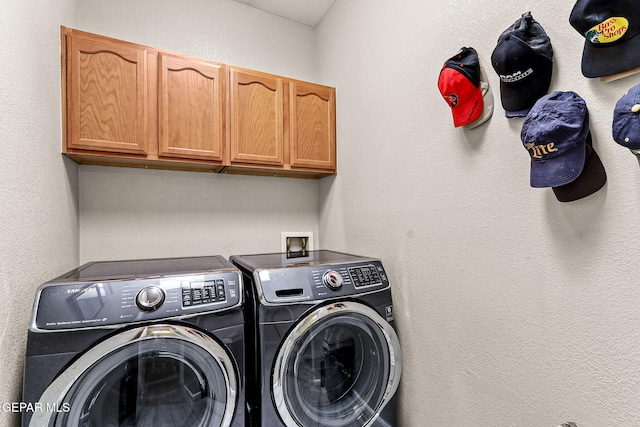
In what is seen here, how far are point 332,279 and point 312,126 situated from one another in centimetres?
112

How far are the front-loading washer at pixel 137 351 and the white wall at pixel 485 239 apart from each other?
868mm

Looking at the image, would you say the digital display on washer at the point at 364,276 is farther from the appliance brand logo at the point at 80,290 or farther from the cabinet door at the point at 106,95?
the cabinet door at the point at 106,95

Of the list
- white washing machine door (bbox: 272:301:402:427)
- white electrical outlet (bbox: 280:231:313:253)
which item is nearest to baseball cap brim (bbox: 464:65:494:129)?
white washing machine door (bbox: 272:301:402:427)

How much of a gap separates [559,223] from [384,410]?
1.17 m

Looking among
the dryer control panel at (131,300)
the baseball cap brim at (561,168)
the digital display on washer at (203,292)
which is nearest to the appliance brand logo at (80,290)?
the dryer control panel at (131,300)

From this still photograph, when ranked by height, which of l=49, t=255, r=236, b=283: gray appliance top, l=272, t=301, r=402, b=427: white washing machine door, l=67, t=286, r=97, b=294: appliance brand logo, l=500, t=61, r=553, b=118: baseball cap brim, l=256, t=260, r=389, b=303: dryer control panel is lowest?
l=272, t=301, r=402, b=427: white washing machine door

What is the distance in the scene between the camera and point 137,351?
1.09 m

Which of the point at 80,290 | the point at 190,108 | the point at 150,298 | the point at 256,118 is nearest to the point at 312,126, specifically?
the point at 256,118

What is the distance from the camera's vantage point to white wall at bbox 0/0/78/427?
0.97 metres

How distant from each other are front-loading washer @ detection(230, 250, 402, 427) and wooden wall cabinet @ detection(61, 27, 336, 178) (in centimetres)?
78

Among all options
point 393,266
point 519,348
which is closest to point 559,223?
point 519,348

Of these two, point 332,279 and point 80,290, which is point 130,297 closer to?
point 80,290

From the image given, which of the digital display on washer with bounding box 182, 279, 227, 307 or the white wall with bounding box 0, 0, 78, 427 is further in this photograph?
the digital display on washer with bounding box 182, 279, 227, 307

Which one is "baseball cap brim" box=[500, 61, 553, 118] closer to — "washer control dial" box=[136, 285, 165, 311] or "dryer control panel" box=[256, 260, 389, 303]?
"dryer control panel" box=[256, 260, 389, 303]
